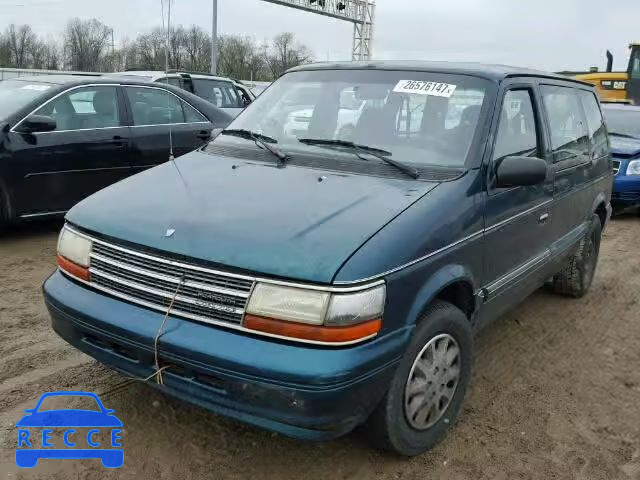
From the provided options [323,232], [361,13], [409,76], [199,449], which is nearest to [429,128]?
[409,76]

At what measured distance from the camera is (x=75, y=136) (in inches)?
239

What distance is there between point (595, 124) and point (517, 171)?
2.44 metres

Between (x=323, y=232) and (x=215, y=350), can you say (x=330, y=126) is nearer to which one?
(x=323, y=232)

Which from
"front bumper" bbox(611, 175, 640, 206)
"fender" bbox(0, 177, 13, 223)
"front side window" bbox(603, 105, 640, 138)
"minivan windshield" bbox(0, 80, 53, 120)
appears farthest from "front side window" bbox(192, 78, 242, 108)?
"front bumper" bbox(611, 175, 640, 206)

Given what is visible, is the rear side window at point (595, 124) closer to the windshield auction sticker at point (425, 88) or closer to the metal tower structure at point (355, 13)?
the windshield auction sticker at point (425, 88)

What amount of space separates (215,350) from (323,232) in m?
0.64

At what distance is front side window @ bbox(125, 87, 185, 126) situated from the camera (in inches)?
263

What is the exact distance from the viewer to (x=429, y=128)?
3371 millimetres

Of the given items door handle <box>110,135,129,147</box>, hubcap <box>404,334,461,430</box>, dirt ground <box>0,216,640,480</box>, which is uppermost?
door handle <box>110,135,129,147</box>

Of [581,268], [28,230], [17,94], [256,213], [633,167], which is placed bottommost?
[28,230]

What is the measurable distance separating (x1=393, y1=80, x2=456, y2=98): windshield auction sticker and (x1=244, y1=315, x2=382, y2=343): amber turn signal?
1.66m

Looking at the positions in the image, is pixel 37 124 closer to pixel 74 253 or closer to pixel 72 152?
pixel 72 152

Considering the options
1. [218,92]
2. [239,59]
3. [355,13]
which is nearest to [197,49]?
[239,59]

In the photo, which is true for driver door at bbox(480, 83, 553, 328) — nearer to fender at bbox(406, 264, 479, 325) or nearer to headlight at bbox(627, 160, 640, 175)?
fender at bbox(406, 264, 479, 325)
